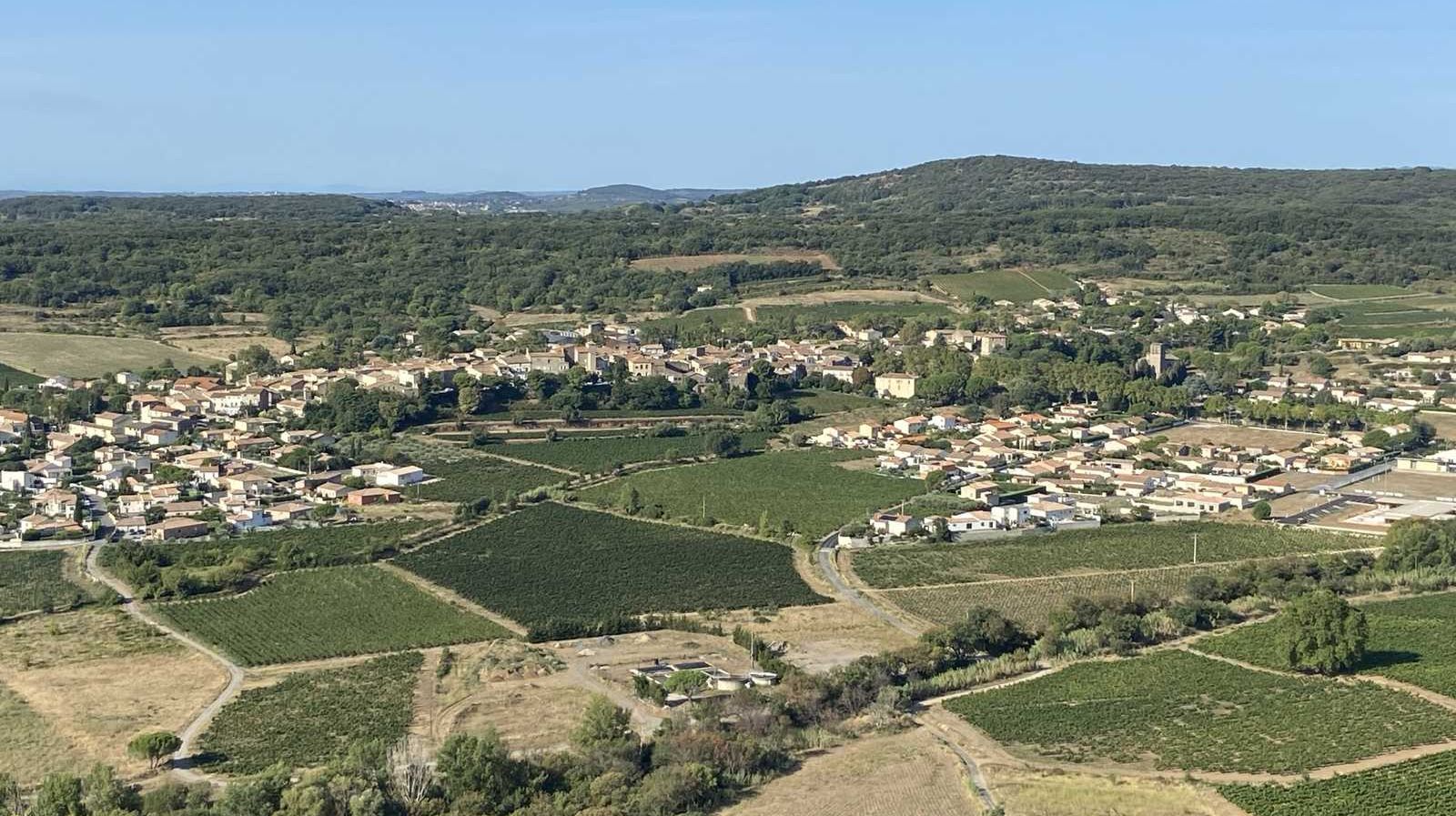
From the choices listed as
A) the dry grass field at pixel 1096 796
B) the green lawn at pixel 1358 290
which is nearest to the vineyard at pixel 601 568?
the dry grass field at pixel 1096 796

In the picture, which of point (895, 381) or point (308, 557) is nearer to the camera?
point (308, 557)

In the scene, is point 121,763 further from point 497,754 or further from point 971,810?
point 971,810

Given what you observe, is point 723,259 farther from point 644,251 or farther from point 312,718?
point 312,718

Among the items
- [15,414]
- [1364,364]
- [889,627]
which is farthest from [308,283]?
[889,627]

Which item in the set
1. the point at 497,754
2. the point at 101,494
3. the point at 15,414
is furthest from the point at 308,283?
the point at 497,754

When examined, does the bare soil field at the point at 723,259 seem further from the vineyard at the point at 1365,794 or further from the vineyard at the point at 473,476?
the vineyard at the point at 1365,794

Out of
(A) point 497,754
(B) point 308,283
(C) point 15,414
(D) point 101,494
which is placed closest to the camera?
(A) point 497,754

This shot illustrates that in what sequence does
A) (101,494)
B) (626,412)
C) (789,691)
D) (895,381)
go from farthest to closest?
1. (895,381)
2. (626,412)
3. (101,494)
4. (789,691)
